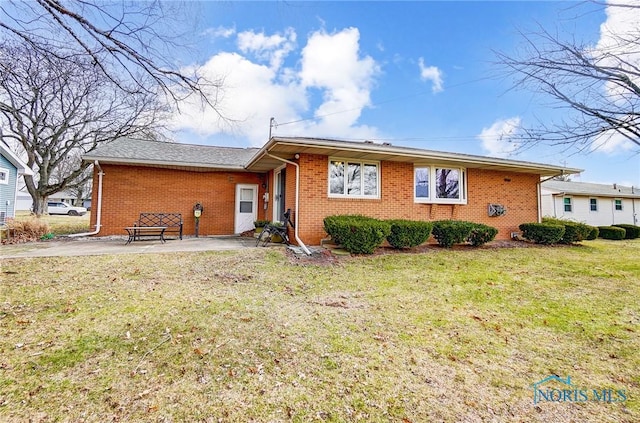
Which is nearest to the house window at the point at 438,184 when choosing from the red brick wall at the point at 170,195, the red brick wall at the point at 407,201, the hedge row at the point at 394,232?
the red brick wall at the point at 407,201

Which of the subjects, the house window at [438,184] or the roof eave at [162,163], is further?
the house window at [438,184]

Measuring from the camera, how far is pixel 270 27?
13.6ft

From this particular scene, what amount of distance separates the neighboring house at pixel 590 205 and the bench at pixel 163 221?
70.0 ft

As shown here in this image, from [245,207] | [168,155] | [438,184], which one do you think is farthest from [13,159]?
[438,184]

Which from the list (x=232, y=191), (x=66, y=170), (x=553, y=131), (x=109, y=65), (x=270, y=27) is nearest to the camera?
(x=109, y=65)

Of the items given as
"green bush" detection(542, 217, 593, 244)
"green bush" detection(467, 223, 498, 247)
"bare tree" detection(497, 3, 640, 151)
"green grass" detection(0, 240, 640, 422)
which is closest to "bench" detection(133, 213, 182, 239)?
"green grass" detection(0, 240, 640, 422)

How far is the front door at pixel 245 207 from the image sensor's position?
11766mm

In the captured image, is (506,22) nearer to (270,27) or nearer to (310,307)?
(270,27)

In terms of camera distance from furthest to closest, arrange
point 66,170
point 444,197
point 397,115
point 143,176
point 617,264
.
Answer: point 66,170, point 397,115, point 143,176, point 444,197, point 617,264

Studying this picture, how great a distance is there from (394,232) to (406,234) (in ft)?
1.09

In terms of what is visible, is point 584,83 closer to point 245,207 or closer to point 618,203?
point 245,207

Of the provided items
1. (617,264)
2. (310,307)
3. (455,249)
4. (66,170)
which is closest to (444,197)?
(455,249)

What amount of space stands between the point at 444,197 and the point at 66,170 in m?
42.5

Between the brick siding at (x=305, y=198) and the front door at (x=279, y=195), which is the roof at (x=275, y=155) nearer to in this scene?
the front door at (x=279, y=195)
